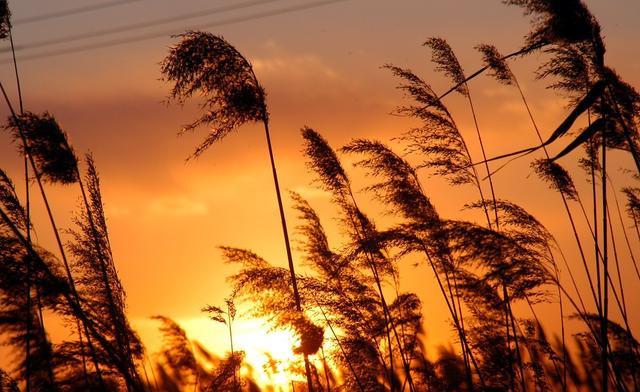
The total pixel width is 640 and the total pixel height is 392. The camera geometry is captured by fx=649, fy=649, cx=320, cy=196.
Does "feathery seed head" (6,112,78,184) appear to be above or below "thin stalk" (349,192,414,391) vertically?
above

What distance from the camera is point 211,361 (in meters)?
10.5

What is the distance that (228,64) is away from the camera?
5.83m

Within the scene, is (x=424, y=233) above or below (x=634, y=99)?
below

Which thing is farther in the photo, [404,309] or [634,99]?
[404,309]

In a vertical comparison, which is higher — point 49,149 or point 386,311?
point 49,149

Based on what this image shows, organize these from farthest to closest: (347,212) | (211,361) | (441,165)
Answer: (211,361) → (347,212) → (441,165)

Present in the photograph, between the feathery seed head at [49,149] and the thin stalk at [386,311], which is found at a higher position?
the feathery seed head at [49,149]

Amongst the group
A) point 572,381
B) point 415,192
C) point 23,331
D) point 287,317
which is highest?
point 415,192

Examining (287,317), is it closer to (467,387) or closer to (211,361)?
(467,387)

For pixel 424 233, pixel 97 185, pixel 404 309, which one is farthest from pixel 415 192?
pixel 97 185

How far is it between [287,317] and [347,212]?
220 cm

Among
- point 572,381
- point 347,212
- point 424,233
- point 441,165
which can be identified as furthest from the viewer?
point 572,381

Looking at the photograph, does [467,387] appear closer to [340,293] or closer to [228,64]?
[340,293]

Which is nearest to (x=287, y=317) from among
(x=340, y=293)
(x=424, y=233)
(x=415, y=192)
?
(x=340, y=293)
